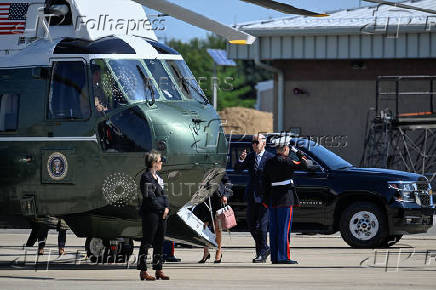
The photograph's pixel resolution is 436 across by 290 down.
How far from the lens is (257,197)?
16000 millimetres

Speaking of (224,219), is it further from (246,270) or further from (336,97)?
(336,97)

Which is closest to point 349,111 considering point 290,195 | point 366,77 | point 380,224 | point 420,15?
point 366,77

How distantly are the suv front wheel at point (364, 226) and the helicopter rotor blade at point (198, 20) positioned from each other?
730 cm

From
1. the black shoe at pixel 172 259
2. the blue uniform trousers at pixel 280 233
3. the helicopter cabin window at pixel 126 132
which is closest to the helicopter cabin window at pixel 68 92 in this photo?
the helicopter cabin window at pixel 126 132

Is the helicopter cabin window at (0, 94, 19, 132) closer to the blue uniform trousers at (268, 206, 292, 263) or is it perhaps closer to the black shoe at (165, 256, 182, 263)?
the black shoe at (165, 256, 182, 263)

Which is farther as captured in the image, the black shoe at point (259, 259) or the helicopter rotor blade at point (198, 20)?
the black shoe at point (259, 259)

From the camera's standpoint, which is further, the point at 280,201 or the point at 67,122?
the point at 280,201

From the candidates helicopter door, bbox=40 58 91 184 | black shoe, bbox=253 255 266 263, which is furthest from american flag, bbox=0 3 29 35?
black shoe, bbox=253 255 266 263

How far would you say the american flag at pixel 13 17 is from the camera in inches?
575

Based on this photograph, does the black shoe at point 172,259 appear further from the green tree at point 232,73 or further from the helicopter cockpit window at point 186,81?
the green tree at point 232,73

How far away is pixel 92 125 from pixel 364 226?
6.66 metres

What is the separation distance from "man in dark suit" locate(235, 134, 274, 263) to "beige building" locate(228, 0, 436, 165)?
17437 millimetres

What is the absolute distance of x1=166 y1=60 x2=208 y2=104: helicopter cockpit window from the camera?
1460 centimetres

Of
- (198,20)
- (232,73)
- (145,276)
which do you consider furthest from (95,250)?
(232,73)
